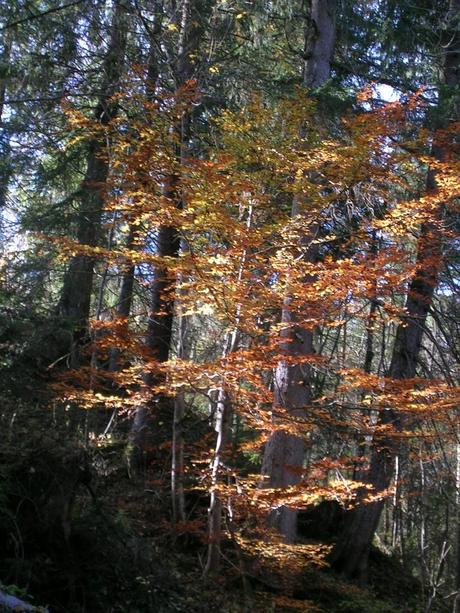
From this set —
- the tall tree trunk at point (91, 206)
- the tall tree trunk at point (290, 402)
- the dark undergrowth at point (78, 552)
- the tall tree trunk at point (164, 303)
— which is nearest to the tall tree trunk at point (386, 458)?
the tall tree trunk at point (290, 402)

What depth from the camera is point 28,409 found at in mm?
9211

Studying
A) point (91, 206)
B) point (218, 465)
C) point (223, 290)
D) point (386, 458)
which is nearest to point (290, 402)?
point (218, 465)

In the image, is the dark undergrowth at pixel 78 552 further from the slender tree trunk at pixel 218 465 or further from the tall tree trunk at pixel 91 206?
the tall tree trunk at pixel 91 206

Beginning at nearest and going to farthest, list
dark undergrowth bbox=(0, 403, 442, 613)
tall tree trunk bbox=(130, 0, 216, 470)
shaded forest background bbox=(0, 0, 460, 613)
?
dark undergrowth bbox=(0, 403, 442, 613), shaded forest background bbox=(0, 0, 460, 613), tall tree trunk bbox=(130, 0, 216, 470)

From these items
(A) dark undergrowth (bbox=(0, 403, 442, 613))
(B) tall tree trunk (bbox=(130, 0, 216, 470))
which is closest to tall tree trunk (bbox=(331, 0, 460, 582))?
(A) dark undergrowth (bbox=(0, 403, 442, 613))

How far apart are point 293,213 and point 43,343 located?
196 inches

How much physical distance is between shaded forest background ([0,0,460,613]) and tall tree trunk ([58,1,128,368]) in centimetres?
7

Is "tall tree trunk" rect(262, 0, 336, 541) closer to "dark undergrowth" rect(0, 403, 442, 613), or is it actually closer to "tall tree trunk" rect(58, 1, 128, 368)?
"dark undergrowth" rect(0, 403, 442, 613)

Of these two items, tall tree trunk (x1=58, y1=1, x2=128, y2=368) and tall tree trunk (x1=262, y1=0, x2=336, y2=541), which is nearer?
tall tree trunk (x1=262, y1=0, x2=336, y2=541)

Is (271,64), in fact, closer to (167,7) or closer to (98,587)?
(167,7)

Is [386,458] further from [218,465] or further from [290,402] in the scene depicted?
[218,465]

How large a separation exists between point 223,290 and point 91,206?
16.3 feet

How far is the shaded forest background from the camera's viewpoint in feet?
20.4

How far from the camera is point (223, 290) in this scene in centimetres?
683
